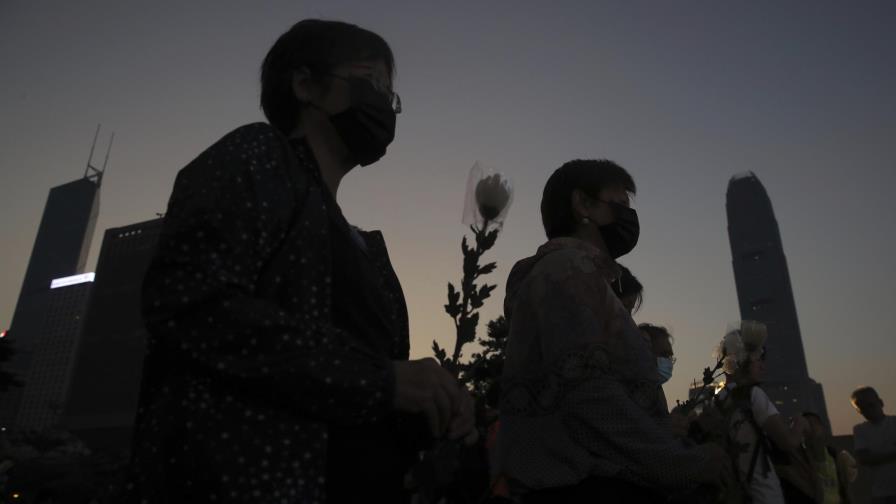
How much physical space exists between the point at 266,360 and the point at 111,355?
9468 cm

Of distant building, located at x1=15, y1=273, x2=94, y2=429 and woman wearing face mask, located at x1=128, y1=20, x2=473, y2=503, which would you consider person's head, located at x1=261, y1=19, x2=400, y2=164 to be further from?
distant building, located at x1=15, y1=273, x2=94, y2=429

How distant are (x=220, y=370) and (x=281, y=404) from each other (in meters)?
0.12

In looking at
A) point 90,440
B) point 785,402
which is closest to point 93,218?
point 90,440

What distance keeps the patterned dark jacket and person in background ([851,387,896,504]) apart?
7239 mm

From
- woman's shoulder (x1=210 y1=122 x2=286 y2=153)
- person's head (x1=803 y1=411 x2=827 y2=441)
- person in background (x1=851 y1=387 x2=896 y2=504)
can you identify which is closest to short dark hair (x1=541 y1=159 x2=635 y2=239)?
woman's shoulder (x1=210 y1=122 x2=286 y2=153)

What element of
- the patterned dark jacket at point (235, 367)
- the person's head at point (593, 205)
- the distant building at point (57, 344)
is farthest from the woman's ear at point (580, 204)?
the distant building at point (57, 344)

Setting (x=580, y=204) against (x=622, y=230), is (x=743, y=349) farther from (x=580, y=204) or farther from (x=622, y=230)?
(x=580, y=204)

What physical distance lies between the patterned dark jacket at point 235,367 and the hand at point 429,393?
34mm

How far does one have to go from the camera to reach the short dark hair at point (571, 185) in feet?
8.80

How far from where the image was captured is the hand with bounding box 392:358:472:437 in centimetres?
109

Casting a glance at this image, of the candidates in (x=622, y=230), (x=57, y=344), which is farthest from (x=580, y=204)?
(x=57, y=344)

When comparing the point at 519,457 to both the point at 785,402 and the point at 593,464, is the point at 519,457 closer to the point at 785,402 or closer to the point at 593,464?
the point at 593,464

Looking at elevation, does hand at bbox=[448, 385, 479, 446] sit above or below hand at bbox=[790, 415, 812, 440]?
→ below

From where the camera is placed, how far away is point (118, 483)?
997 millimetres
